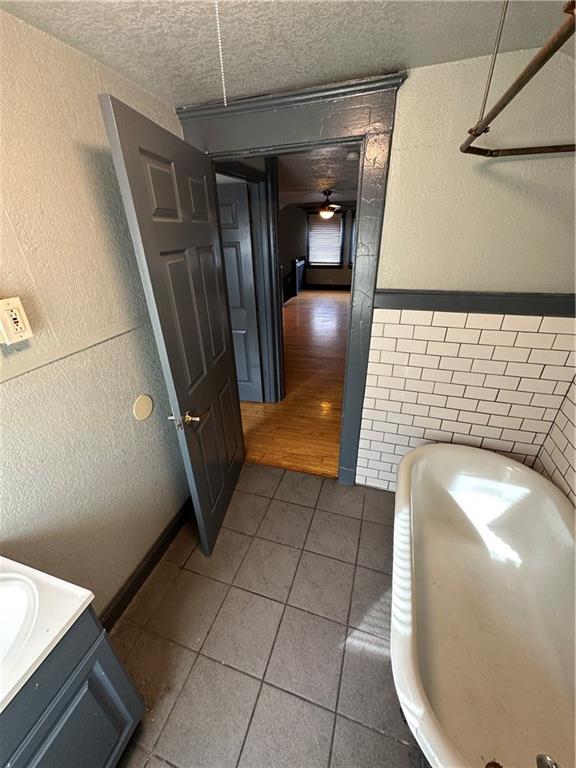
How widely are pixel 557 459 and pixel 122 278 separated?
215 centimetres

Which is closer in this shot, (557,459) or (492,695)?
(492,695)

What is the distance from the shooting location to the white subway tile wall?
4.73 feet

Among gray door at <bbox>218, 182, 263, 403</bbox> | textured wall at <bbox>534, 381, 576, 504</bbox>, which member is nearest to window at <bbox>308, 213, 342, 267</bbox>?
gray door at <bbox>218, 182, 263, 403</bbox>

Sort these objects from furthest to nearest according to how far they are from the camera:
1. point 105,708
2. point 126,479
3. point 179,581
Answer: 1. point 179,581
2. point 126,479
3. point 105,708

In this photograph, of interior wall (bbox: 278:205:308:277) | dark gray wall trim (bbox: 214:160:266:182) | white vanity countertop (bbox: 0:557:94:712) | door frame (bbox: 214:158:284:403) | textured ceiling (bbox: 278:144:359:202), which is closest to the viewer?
white vanity countertop (bbox: 0:557:94:712)

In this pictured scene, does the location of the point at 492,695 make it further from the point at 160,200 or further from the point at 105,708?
the point at 160,200

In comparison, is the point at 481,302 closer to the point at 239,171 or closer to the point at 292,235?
the point at 239,171

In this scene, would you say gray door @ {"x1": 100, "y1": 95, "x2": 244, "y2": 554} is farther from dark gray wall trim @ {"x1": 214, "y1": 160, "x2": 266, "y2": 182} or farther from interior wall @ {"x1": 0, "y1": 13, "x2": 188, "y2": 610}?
dark gray wall trim @ {"x1": 214, "y1": 160, "x2": 266, "y2": 182}

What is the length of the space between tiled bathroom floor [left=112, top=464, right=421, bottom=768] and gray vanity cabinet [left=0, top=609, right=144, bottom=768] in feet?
0.83

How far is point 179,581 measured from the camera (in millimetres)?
1570

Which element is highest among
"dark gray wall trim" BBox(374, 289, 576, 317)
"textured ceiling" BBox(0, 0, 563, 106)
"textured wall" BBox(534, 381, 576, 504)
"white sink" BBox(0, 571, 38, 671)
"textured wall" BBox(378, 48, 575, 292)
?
"textured ceiling" BBox(0, 0, 563, 106)

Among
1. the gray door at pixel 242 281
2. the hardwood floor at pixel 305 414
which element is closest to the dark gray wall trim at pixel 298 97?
the gray door at pixel 242 281

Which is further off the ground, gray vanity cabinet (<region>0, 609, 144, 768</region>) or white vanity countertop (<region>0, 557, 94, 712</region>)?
white vanity countertop (<region>0, 557, 94, 712</region>)

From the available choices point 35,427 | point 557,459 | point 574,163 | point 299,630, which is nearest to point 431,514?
point 557,459
